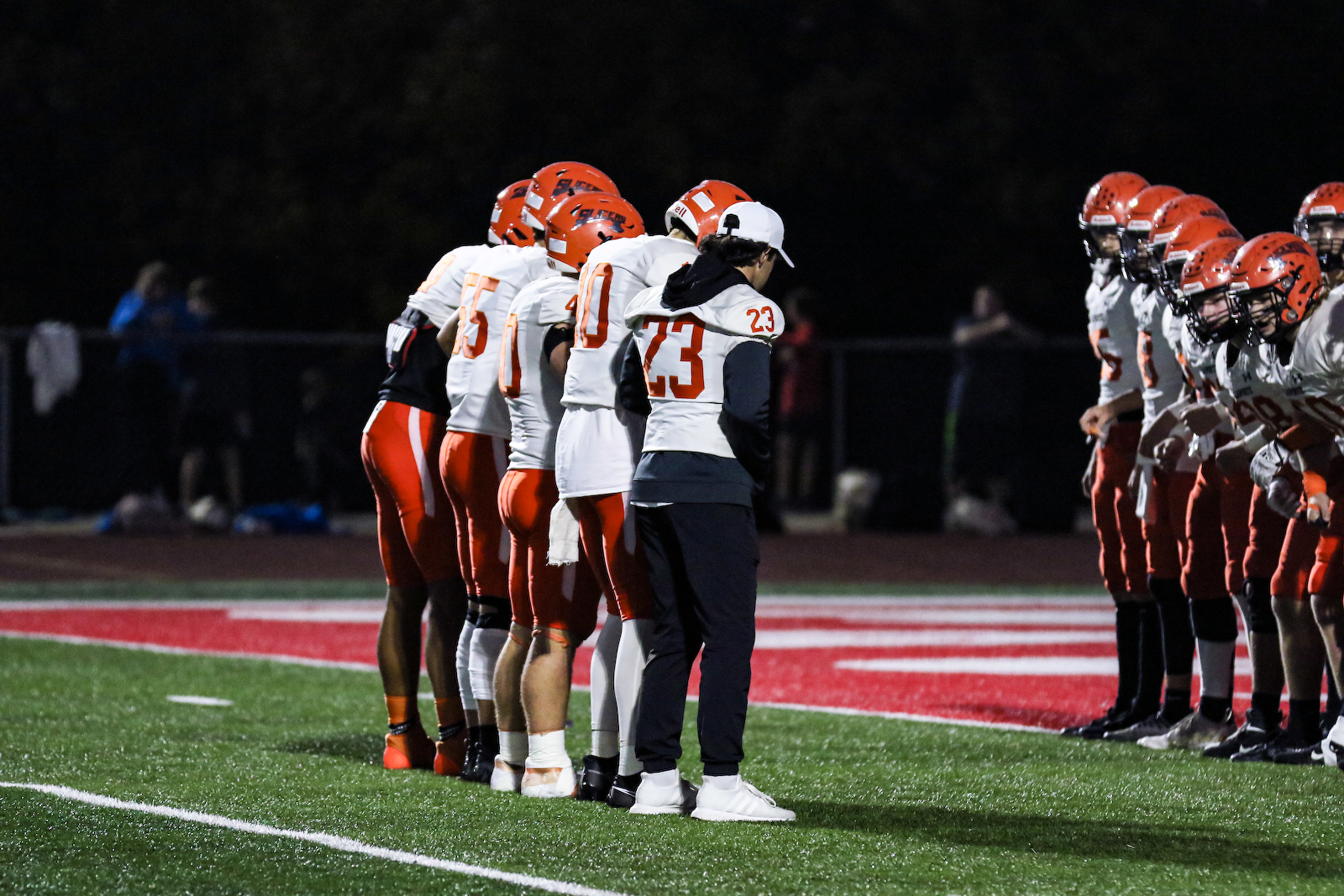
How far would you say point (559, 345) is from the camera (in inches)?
320

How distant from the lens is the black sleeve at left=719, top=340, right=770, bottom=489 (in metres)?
7.36

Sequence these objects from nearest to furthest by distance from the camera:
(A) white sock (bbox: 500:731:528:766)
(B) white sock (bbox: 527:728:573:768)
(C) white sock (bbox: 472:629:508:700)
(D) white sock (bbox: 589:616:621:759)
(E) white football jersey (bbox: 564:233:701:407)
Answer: (E) white football jersey (bbox: 564:233:701:407), (D) white sock (bbox: 589:616:621:759), (B) white sock (bbox: 527:728:573:768), (A) white sock (bbox: 500:731:528:766), (C) white sock (bbox: 472:629:508:700)

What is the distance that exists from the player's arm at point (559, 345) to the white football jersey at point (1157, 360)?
2782 millimetres

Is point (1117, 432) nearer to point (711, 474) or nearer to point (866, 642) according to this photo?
point (711, 474)

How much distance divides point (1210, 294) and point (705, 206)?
2.10 m

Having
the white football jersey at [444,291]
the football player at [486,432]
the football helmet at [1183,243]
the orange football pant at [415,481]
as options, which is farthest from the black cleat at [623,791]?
the football helmet at [1183,243]

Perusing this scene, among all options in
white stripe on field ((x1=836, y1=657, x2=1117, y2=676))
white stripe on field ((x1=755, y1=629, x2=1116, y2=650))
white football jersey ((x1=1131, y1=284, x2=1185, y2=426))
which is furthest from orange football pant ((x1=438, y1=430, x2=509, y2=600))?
white stripe on field ((x1=755, y1=629, x2=1116, y2=650))

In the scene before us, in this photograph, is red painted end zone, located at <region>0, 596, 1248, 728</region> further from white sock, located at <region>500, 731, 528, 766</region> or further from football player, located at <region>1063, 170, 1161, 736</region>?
white sock, located at <region>500, 731, 528, 766</region>

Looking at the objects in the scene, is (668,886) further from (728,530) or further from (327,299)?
(327,299)

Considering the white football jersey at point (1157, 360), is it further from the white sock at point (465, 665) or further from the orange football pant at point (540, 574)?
the white sock at point (465, 665)

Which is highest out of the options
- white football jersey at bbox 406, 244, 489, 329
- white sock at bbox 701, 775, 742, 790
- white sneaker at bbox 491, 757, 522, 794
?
white football jersey at bbox 406, 244, 489, 329

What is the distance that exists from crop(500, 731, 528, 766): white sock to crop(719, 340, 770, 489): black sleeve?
156 cm

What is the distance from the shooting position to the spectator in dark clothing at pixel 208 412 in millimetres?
20469

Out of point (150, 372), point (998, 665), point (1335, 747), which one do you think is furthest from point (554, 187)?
point (150, 372)
